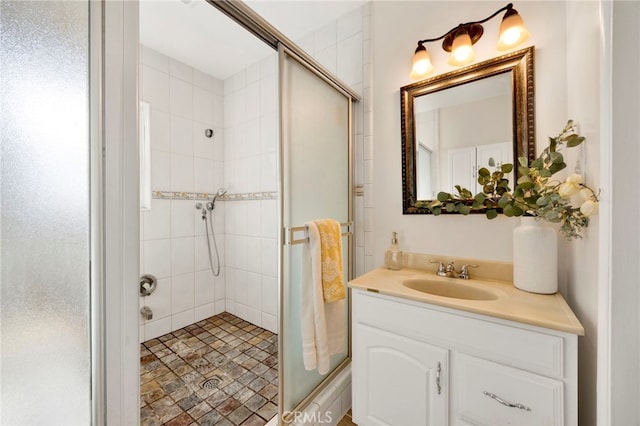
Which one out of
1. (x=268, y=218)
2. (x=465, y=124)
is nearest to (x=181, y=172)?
(x=268, y=218)

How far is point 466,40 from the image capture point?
3.88ft

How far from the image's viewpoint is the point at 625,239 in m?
0.53

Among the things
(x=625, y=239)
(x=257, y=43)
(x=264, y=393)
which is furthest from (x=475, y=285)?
(x=257, y=43)

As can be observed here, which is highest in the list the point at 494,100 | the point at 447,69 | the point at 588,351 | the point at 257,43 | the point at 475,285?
the point at 257,43

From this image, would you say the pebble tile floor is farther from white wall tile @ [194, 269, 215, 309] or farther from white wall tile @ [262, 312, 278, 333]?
white wall tile @ [194, 269, 215, 309]

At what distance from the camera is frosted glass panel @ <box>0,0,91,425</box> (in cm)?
48

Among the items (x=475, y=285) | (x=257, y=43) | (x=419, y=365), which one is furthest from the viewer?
(x=257, y=43)

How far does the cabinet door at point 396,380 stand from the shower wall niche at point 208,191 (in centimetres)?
112

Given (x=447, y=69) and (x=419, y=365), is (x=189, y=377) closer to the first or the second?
(x=419, y=365)

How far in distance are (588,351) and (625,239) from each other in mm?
478

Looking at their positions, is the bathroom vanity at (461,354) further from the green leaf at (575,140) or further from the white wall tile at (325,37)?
the white wall tile at (325,37)

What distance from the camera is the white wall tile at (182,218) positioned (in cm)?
210

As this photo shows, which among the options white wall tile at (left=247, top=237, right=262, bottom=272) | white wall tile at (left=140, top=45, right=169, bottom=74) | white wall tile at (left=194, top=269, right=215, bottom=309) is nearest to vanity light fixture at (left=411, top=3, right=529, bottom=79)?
white wall tile at (left=247, top=237, right=262, bottom=272)

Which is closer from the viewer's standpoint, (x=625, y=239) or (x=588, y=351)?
(x=625, y=239)
